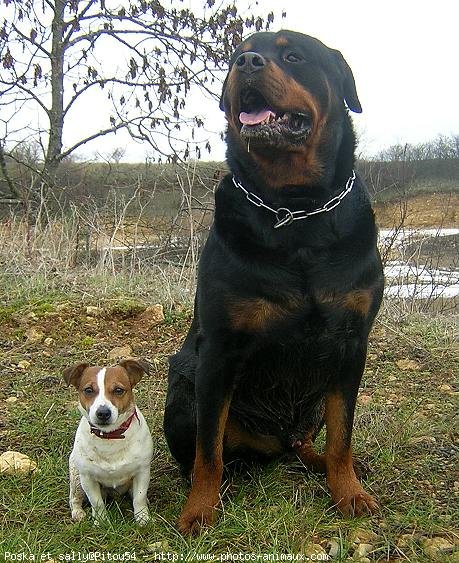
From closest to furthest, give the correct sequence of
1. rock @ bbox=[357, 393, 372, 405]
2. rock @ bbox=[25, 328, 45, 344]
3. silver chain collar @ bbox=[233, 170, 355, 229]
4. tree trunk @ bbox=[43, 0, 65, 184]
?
silver chain collar @ bbox=[233, 170, 355, 229], rock @ bbox=[357, 393, 372, 405], rock @ bbox=[25, 328, 45, 344], tree trunk @ bbox=[43, 0, 65, 184]

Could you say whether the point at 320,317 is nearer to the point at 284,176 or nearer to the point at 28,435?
the point at 284,176

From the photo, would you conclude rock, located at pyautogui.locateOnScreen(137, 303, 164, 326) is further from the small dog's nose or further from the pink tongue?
the pink tongue

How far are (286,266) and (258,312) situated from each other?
8.6 inches

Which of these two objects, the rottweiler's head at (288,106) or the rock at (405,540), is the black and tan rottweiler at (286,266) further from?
the rock at (405,540)

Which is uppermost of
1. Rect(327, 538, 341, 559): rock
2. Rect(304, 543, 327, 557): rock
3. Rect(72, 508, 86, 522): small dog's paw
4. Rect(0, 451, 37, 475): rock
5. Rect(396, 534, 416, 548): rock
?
Rect(396, 534, 416, 548): rock

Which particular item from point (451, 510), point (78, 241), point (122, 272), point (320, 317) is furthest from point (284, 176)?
point (78, 241)

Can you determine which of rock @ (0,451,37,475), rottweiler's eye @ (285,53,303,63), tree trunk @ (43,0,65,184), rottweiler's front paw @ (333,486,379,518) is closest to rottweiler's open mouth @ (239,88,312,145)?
rottweiler's eye @ (285,53,303,63)

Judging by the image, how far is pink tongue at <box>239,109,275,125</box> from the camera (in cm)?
243

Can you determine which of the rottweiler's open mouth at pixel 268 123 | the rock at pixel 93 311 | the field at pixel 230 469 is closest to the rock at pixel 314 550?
the field at pixel 230 469

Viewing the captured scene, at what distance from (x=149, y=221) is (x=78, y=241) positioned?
Result: 98 cm

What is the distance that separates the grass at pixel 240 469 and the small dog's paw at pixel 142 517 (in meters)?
0.03

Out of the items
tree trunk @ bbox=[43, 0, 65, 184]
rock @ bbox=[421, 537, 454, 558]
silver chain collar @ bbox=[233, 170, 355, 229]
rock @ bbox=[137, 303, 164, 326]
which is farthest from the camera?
tree trunk @ bbox=[43, 0, 65, 184]

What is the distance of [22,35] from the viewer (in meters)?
9.88

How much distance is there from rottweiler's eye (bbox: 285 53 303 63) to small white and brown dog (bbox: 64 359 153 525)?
60.7 inches
